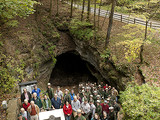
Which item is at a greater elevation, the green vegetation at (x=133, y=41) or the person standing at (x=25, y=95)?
the green vegetation at (x=133, y=41)

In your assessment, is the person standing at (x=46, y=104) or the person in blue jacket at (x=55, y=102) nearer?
the person standing at (x=46, y=104)

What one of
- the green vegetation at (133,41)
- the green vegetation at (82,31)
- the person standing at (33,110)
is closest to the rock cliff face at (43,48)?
the green vegetation at (82,31)

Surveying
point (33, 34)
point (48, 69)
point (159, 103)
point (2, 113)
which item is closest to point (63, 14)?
point (33, 34)

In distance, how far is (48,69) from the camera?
62.2ft

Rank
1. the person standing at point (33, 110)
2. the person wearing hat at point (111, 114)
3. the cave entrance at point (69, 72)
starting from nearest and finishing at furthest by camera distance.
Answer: the person standing at point (33, 110) < the person wearing hat at point (111, 114) < the cave entrance at point (69, 72)

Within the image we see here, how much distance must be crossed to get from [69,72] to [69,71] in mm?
197

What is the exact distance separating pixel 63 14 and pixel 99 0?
23.2 ft

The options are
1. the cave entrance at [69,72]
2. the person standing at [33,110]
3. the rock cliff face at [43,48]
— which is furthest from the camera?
the cave entrance at [69,72]

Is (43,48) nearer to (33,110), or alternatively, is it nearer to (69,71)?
(69,71)

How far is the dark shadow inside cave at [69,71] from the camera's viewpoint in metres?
23.3

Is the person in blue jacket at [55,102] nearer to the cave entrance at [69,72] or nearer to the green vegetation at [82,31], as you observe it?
the green vegetation at [82,31]

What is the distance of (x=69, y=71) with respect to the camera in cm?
2438

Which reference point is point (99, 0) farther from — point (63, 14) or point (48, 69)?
point (48, 69)

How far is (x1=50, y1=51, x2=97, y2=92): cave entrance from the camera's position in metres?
23.2
